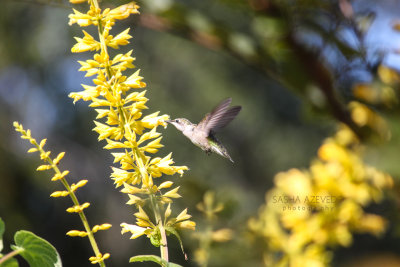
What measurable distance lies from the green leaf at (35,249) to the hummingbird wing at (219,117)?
0.68 m

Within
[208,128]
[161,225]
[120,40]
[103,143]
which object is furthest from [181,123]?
[103,143]

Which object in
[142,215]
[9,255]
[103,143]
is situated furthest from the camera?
[103,143]

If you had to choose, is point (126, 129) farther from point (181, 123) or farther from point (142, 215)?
point (181, 123)

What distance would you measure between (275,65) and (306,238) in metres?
0.51

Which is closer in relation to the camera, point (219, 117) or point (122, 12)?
point (122, 12)

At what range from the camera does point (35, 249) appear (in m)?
0.51

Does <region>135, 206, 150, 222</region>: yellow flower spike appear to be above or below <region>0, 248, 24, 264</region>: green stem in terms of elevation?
above

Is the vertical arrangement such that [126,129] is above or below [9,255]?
above

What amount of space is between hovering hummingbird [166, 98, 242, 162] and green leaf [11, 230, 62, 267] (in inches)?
27.9

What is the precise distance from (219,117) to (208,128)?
0.07 metres

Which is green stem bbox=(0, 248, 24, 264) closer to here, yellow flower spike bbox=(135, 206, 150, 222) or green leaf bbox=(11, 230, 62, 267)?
green leaf bbox=(11, 230, 62, 267)

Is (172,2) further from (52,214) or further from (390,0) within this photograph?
(52,214)

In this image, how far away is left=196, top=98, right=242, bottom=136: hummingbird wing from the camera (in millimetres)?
1149

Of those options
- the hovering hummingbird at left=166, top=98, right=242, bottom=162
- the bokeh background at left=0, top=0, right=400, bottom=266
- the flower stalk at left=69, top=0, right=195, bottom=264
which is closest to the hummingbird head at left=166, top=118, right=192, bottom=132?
the hovering hummingbird at left=166, top=98, right=242, bottom=162
